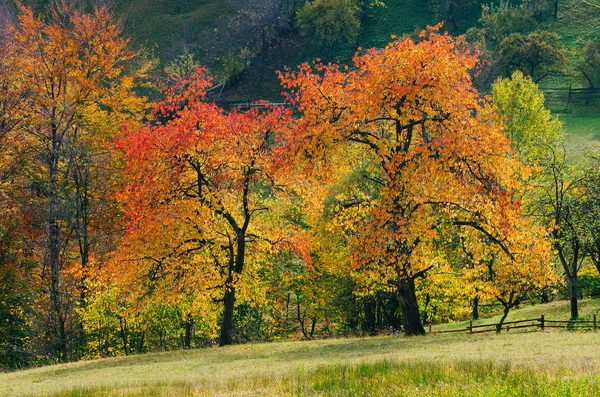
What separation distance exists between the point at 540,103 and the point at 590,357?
61.5 metres

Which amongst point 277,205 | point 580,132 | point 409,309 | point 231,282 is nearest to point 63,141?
point 277,205

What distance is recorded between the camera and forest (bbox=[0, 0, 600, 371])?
91.6ft

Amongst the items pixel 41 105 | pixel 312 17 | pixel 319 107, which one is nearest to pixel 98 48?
pixel 41 105

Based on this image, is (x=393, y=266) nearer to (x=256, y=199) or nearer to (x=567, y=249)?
(x=256, y=199)

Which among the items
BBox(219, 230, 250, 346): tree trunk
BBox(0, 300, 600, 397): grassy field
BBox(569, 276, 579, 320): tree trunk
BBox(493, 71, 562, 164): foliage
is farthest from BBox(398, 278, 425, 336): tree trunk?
BBox(493, 71, 562, 164): foliage

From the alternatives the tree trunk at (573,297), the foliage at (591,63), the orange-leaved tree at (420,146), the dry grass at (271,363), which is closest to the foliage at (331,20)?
the foliage at (591,63)

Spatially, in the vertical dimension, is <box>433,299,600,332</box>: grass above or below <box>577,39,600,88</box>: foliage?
below

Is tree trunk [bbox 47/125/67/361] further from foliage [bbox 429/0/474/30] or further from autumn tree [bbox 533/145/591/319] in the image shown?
foliage [bbox 429/0/474/30]

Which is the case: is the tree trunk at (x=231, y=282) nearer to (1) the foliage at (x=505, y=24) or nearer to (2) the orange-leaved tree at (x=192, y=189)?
(2) the orange-leaved tree at (x=192, y=189)

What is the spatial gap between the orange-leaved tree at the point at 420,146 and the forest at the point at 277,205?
10cm

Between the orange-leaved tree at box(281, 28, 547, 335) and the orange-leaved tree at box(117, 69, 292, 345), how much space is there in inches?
167

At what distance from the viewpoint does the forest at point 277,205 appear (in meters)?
27.9

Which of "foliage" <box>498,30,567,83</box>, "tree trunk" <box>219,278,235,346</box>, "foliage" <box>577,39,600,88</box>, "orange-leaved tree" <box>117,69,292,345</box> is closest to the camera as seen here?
"orange-leaved tree" <box>117,69,292,345</box>

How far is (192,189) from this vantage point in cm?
3409
